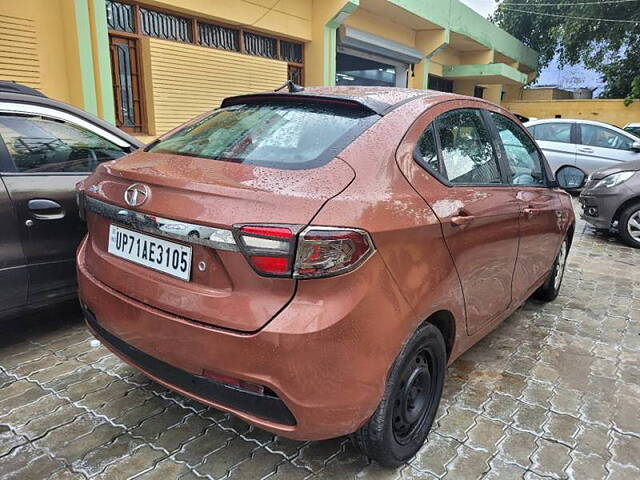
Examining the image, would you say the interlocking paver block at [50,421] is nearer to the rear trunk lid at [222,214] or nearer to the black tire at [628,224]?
the rear trunk lid at [222,214]

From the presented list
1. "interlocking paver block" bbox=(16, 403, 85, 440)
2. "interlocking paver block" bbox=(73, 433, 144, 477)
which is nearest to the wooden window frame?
"interlocking paver block" bbox=(16, 403, 85, 440)

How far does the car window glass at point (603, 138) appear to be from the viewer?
10.0m

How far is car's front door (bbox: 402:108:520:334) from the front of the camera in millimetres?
2227

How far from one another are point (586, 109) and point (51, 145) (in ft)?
82.9

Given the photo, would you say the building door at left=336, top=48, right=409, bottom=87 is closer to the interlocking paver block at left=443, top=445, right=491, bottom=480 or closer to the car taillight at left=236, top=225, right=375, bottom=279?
the interlocking paver block at left=443, top=445, right=491, bottom=480

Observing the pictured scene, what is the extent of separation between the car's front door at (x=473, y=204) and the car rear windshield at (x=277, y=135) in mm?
344

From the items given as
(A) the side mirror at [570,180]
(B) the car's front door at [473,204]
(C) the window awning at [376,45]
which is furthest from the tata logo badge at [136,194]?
(C) the window awning at [376,45]

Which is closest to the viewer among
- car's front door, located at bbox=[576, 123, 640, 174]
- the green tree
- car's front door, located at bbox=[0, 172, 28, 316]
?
car's front door, located at bbox=[0, 172, 28, 316]

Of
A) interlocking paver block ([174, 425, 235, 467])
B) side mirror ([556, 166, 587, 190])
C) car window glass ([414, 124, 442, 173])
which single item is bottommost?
interlocking paver block ([174, 425, 235, 467])

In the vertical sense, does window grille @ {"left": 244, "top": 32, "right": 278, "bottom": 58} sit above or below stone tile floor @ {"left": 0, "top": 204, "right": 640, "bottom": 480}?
above

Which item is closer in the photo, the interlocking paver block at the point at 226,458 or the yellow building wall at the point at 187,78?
the interlocking paver block at the point at 226,458

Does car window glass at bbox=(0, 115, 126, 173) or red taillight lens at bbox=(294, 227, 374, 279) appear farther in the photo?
car window glass at bbox=(0, 115, 126, 173)

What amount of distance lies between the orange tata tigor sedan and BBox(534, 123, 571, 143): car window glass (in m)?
9.19

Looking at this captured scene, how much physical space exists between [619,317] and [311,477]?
3.19m
